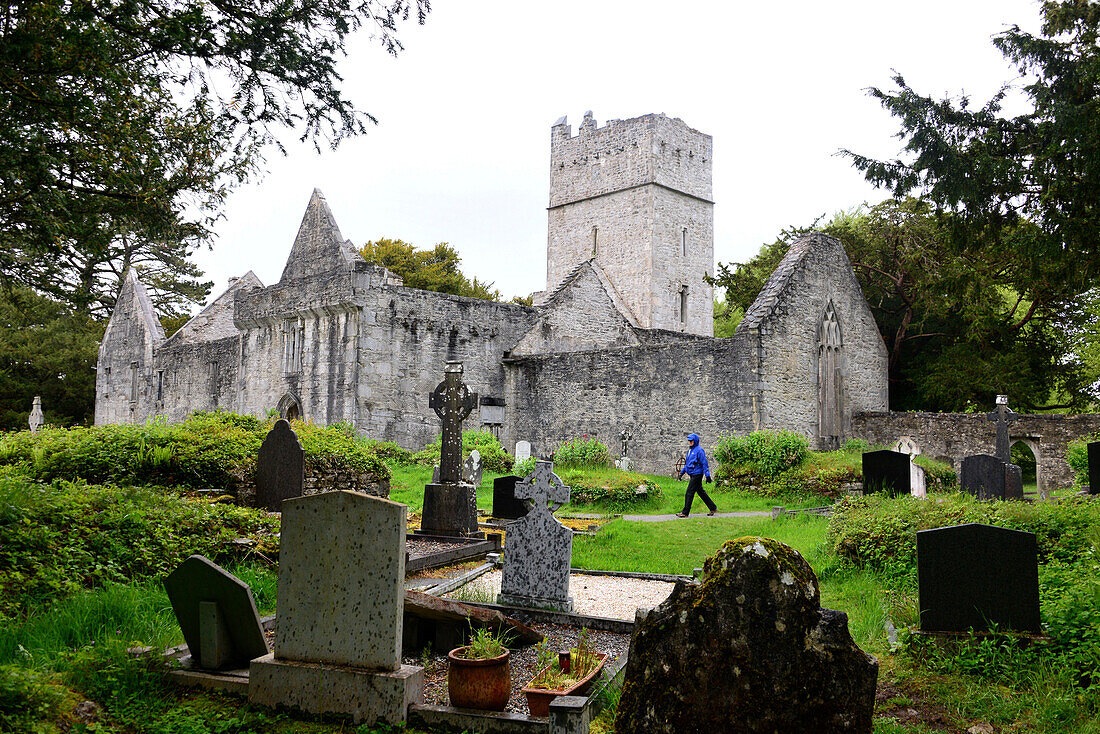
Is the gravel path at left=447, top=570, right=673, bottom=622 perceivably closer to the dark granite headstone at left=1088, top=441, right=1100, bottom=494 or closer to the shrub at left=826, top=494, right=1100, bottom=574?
the shrub at left=826, top=494, right=1100, bottom=574

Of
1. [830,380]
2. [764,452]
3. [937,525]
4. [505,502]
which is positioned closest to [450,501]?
[505,502]

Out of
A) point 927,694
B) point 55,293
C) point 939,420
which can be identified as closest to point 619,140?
point 939,420

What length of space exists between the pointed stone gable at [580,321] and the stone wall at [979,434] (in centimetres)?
785

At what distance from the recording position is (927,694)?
4461 millimetres

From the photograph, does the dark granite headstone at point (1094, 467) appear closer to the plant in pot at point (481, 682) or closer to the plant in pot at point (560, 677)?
the plant in pot at point (560, 677)

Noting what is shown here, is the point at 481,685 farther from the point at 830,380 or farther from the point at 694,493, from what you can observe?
the point at 830,380

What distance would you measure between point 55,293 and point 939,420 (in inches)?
768

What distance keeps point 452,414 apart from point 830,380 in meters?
12.0

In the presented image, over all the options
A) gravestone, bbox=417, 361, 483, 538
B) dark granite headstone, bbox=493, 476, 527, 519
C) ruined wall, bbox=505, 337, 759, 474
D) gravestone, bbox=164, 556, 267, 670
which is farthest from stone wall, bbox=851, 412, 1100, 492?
gravestone, bbox=164, 556, 267, 670

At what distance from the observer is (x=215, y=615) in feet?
14.2

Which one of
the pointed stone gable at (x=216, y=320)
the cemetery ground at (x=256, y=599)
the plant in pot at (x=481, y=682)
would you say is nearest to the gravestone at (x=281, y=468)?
the cemetery ground at (x=256, y=599)

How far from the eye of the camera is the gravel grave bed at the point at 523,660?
14.0ft

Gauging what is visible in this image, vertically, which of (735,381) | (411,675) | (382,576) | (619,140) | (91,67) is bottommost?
(411,675)

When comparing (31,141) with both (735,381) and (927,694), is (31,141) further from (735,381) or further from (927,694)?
(735,381)
